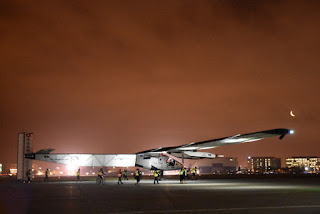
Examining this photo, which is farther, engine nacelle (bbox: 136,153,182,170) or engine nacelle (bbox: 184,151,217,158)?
engine nacelle (bbox: 136,153,182,170)

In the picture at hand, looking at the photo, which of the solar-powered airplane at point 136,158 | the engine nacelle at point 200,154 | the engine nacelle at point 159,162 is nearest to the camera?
the engine nacelle at point 200,154

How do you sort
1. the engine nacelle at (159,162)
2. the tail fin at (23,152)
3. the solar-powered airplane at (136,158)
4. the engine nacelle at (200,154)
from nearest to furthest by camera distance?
1. the engine nacelle at (200,154)
2. the solar-powered airplane at (136,158)
3. the engine nacelle at (159,162)
4. the tail fin at (23,152)

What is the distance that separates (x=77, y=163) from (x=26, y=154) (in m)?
6.60

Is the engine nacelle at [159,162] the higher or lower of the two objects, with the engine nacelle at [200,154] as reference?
lower

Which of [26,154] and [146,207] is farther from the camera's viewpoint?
[26,154]

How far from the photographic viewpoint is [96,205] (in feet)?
65.3

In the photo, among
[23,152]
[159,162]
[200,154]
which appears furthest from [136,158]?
[23,152]

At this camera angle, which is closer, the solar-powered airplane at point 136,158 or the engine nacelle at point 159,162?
the solar-powered airplane at point 136,158

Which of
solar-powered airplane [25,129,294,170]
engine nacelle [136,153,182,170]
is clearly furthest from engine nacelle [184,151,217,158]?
engine nacelle [136,153,182,170]

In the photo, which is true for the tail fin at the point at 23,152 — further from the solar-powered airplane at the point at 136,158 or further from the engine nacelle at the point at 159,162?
the engine nacelle at the point at 159,162

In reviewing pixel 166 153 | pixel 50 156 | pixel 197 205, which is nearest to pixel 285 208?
pixel 197 205

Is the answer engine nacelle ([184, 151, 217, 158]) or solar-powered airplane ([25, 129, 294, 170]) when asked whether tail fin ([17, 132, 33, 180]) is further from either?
engine nacelle ([184, 151, 217, 158])

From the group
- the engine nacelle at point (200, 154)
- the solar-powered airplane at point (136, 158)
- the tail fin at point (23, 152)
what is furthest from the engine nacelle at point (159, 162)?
the tail fin at point (23, 152)

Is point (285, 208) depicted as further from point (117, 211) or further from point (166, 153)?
point (166, 153)
